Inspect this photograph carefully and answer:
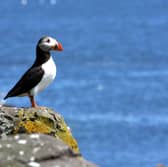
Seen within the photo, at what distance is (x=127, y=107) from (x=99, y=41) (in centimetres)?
8572

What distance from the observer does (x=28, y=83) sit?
17.0 meters

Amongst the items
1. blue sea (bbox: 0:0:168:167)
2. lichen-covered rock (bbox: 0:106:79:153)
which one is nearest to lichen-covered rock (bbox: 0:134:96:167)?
lichen-covered rock (bbox: 0:106:79:153)

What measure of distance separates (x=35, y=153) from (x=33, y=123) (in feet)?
10.8

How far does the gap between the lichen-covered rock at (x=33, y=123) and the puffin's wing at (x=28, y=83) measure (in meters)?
1.55

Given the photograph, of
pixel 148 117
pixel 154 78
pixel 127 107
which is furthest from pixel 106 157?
pixel 154 78

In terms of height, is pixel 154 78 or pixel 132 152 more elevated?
pixel 154 78

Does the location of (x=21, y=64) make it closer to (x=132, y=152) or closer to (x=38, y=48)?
(x=132, y=152)

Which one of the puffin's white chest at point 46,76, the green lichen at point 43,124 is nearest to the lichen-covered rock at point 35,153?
the green lichen at point 43,124

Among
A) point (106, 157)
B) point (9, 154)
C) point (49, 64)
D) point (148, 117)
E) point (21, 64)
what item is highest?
point (21, 64)

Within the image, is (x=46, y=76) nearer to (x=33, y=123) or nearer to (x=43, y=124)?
(x=43, y=124)

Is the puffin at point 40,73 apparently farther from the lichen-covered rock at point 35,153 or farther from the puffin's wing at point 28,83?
the lichen-covered rock at point 35,153

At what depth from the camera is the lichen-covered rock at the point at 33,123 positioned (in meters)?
14.1

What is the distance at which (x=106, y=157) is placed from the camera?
78562 millimetres

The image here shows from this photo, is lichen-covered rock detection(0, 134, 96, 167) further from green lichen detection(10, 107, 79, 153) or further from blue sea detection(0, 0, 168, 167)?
blue sea detection(0, 0, 168, 167)
